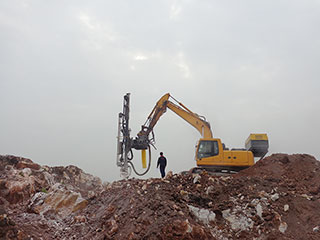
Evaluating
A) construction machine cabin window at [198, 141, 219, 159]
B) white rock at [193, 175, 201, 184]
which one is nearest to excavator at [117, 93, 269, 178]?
construction machine cabin window at [198, 141, 219, 159]

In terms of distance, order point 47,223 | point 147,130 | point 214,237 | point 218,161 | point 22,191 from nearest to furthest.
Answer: point 214,237 < point 47,223 < point 22,191 < point 218,161 < point 147,130

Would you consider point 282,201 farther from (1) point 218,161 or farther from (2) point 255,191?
(1) point 218,161

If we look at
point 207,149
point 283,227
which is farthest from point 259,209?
point 207,149

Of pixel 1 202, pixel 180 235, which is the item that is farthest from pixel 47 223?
pixel 180 235

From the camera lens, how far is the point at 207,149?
11609 millimetres

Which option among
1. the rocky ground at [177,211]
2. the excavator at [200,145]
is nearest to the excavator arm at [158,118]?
the excavator at [200,145]

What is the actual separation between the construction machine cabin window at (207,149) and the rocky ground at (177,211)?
9.54 ft

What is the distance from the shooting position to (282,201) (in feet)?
24.1

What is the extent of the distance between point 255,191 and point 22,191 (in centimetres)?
774

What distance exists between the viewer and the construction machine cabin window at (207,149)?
454 inches

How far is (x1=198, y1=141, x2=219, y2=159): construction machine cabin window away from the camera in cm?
1154

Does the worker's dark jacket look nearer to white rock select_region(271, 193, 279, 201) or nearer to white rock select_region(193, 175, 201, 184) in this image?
white rock select_region(193, 175, 201, 184)

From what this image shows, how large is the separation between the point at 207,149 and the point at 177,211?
5.43m

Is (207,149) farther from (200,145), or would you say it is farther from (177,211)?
(177,211)
